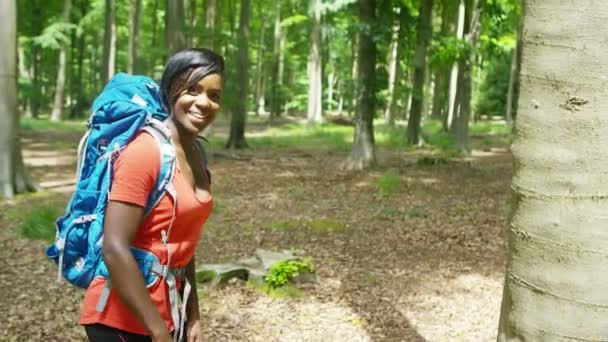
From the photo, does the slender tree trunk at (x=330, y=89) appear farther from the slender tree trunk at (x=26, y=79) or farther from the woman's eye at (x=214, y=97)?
the woman's eye at (x=214, y=97)

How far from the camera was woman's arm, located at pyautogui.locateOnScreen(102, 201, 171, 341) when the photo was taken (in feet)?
5.51

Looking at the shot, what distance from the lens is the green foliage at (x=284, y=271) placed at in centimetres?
570

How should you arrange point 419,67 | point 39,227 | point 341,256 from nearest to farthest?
point 341,256 < point 39,227 < point 419,67

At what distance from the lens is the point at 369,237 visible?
305 inches

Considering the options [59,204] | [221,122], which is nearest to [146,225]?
[59,204]

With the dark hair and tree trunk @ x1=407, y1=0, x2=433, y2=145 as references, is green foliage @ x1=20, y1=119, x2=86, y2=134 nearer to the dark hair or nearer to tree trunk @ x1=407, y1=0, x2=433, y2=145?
tree trunk @ x1=407, y1=0, x2=433, y2=145

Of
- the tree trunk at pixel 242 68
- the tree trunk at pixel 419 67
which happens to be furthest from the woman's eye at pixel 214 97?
the tree trunk at pixel 242 68

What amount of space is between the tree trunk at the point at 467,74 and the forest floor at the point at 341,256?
10.4 feet

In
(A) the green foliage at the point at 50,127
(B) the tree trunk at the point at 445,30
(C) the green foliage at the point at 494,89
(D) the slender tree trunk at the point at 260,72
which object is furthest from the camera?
(C) the green foliage at the point at 494,89

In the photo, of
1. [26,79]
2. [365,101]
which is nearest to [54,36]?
[26,79]

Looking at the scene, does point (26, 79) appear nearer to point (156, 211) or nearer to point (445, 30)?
point (445, 30)

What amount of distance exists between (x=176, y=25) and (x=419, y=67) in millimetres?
6497

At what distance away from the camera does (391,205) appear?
9.81 meters

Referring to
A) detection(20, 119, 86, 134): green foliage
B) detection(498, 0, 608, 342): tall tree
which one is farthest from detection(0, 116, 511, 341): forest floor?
detection(20, 119, 86, 134): green foliage
